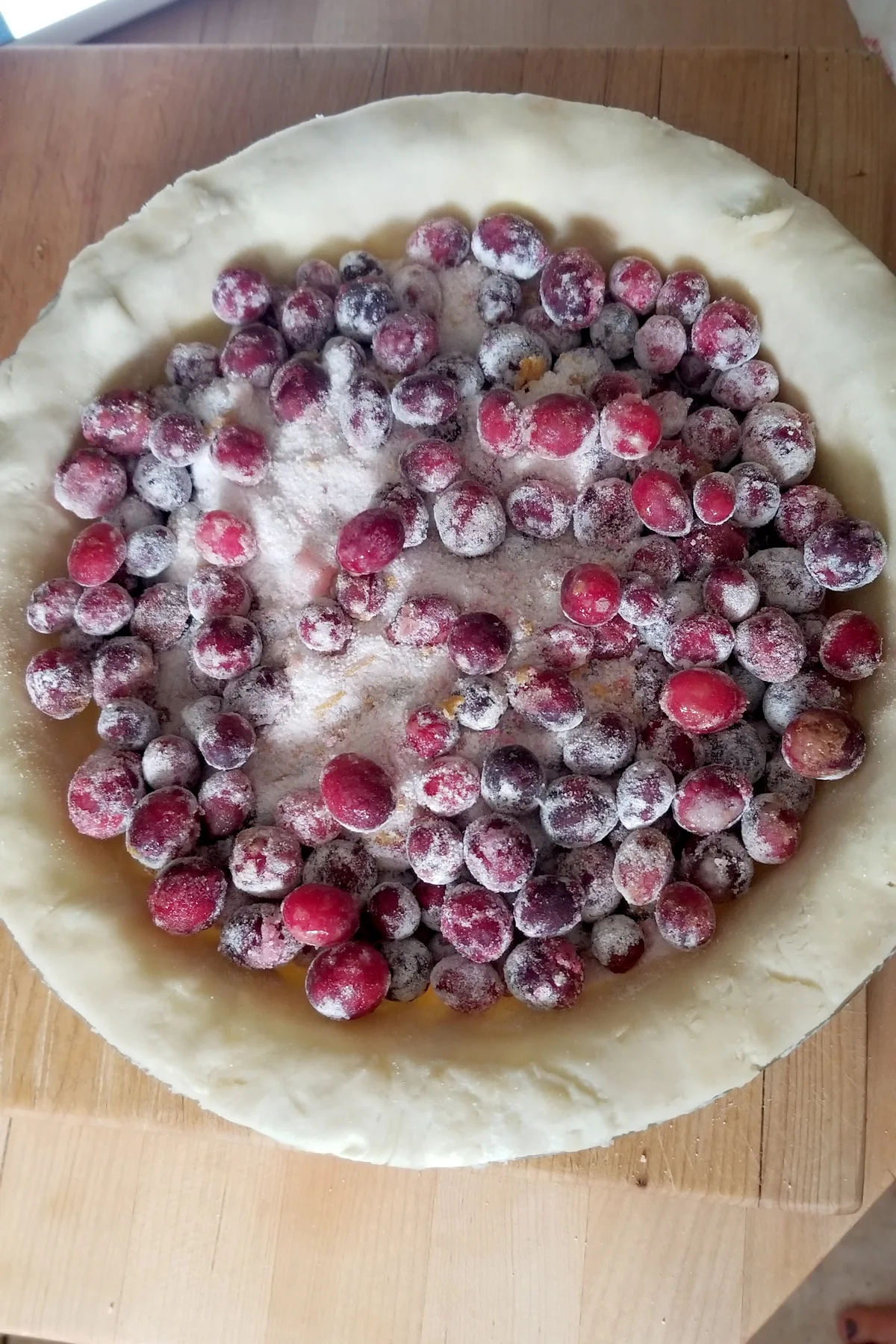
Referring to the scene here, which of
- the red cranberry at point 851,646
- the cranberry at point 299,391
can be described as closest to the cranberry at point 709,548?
the red cranberry at point 851,646

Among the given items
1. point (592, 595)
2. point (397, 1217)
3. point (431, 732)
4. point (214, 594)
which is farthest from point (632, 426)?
point (397, 1217)

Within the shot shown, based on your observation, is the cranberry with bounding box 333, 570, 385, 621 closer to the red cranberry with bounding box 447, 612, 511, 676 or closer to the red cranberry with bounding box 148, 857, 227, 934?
the red cranberry with bounding box 447, 612, 511, 676

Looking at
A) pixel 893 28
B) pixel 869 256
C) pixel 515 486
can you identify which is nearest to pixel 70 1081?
pixel 515 486

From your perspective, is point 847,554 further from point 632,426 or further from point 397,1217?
point 397,1217

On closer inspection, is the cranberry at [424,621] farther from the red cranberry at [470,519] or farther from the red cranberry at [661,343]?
the red cranberry at [661,343]

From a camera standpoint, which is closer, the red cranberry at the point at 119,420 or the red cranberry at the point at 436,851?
the red cranberry at the point at 436,851

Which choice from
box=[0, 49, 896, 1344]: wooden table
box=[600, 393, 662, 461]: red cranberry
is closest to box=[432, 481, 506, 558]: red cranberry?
box=[600, 393, 662, 461]: red cranberry
